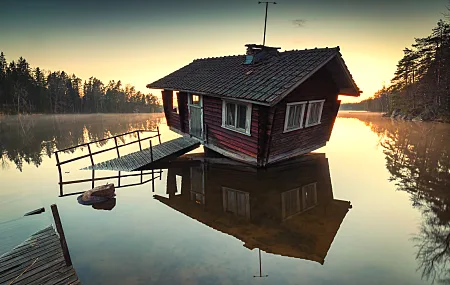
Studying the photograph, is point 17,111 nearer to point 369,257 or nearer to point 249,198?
point 249,198

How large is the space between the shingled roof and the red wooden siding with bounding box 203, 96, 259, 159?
2.91 ft

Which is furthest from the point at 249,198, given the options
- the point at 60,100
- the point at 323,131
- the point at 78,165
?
the point at 60,100

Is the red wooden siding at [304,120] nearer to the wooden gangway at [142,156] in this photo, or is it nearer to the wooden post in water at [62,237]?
the wooden gangway at [142,156]

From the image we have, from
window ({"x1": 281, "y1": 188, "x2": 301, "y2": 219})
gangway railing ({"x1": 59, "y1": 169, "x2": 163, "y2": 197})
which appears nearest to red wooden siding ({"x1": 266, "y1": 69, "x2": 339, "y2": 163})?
window ({"x1": 281, "y1": 188, "x2": 301, "y2": 219})

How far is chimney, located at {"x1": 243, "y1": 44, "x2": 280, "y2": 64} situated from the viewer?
14.9 meters

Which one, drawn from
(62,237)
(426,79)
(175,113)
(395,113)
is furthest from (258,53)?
(395,113)

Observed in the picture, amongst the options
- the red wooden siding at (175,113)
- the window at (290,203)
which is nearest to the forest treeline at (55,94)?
the red wooden siding at (175,113)

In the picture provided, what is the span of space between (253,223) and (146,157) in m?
9.22

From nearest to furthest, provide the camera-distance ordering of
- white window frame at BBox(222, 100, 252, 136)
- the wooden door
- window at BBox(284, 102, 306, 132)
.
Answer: white window frame at BBox(222, 100, 252, 136) < window at BBox(284, 102, 306, 132) < the wooden door

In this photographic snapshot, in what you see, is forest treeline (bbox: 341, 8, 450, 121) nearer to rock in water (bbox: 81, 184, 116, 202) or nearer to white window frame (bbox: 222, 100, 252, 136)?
white window frame (bbox: 222, 100, 252, 136)

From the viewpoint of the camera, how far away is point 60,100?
7681 centimetres

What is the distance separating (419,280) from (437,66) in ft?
139

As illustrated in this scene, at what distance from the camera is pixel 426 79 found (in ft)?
127

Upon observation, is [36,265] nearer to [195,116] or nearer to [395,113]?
[195,116]
